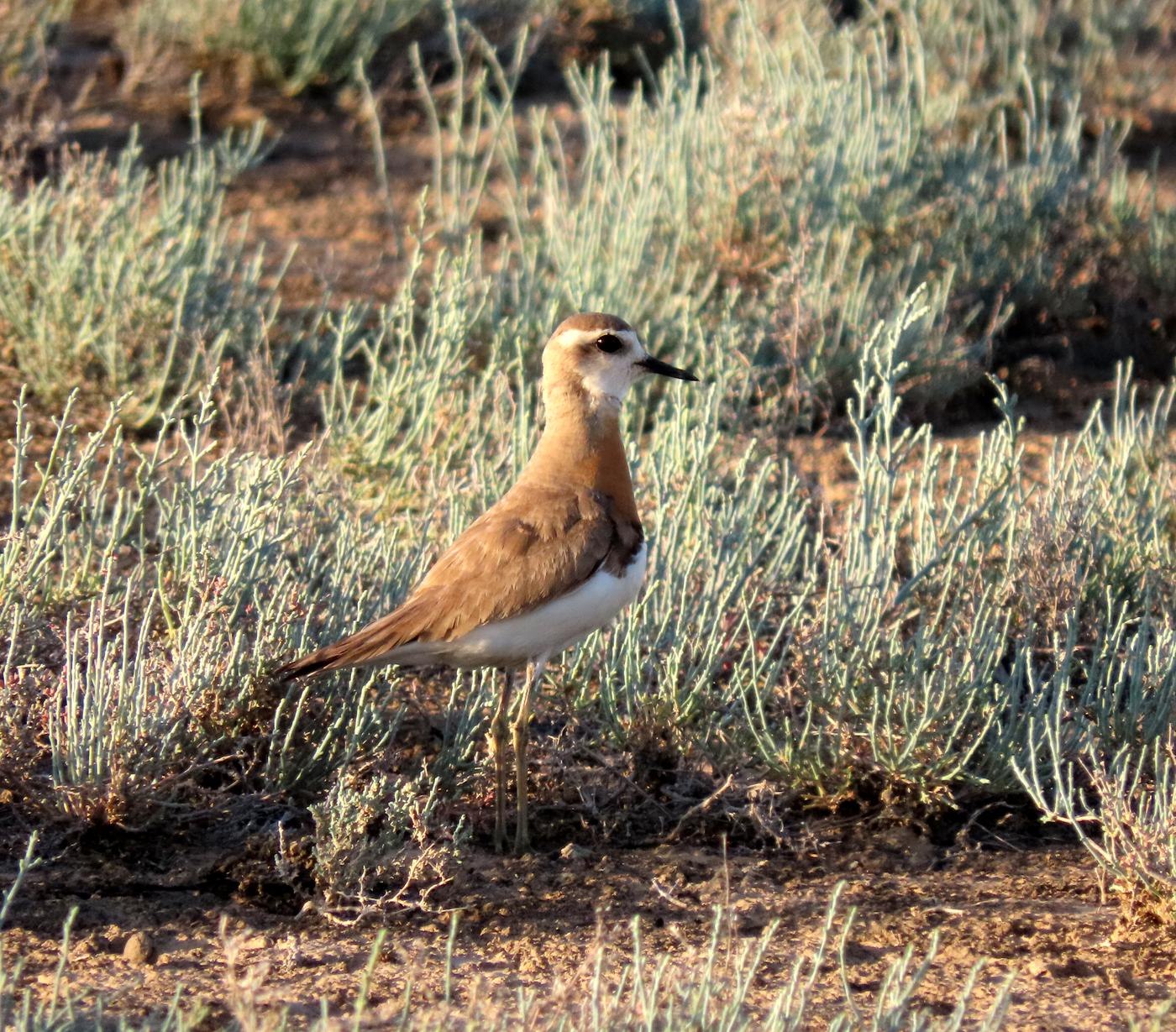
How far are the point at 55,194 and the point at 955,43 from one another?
5.40 m

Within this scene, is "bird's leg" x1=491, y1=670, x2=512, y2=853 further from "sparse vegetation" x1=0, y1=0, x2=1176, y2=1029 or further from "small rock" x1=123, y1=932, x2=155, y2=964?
"small rock" x1=123, y1=932, x2=155, y2=964

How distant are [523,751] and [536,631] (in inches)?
15.9

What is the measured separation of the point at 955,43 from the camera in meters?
10.0

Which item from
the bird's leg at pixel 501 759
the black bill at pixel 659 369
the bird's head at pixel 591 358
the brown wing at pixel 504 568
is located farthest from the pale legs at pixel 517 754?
the black bill at pixel 659 369

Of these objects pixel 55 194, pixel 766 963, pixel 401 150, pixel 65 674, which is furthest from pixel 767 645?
pixel 401 150

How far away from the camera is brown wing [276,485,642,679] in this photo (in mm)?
4285

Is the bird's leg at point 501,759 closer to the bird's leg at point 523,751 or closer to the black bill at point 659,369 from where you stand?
the bird's leg at point 523,751

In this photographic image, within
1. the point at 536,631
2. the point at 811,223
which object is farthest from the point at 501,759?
the point at 811,223

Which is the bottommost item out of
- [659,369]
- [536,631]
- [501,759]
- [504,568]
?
[501,759]

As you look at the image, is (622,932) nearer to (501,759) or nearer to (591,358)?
(501,759)

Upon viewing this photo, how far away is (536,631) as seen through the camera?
4398 mm

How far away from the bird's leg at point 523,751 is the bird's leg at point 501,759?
4 cm

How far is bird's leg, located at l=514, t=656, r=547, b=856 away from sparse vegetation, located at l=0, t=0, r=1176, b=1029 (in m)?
0.13

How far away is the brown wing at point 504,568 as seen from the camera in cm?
429
